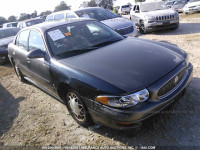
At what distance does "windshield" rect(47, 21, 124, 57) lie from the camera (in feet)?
9.68

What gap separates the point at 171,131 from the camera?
240 centimetres

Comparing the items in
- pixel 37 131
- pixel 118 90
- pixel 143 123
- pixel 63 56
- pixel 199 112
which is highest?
pixel 63 56

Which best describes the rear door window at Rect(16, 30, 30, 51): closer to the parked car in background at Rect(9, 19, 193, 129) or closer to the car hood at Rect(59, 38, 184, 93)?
the parked car in background at Rect(9, 19, 193, 129)

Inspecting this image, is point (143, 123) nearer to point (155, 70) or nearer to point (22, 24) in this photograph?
point (155, 70)

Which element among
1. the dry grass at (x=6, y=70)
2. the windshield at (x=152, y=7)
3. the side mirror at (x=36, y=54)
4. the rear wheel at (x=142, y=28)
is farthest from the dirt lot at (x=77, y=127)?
the windshield at (x=152, y=7)

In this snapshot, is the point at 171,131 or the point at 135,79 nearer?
the point at 135,79

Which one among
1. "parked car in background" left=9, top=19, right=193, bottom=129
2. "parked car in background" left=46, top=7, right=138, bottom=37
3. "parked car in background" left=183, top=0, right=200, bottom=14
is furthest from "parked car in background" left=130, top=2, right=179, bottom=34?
"parked car in background" left=183, top=0, right=200, bottom=14

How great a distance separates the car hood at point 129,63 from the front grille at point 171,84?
0.42 feet

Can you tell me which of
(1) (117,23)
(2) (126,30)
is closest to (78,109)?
(2) (126,30)

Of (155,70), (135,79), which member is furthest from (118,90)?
(155,70)

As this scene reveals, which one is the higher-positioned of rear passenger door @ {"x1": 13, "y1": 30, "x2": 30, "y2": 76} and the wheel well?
rear passenger door @ {"x1": 13, "y1": 30, "x2": 30, "y2": 76}

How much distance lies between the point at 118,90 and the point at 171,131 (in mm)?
1058

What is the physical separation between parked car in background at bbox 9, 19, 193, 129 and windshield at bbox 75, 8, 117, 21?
3.68 m

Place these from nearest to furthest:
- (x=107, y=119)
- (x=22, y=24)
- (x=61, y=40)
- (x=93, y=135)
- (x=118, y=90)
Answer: (x=118, y=90) → (x=107, y=119) → (x=93, y=135) → (x=61, y=40) → (x=22, y=24)
